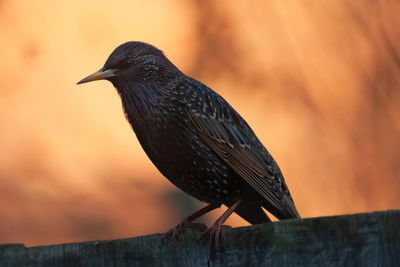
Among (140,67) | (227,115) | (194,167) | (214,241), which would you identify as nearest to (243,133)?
(227,115)

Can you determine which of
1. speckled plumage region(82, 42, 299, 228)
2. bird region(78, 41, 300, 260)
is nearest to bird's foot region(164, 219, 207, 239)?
bird region(78, 41, 300, 260)

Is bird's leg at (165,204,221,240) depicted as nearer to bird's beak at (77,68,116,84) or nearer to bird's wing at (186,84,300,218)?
bird's wing at (186,84,300,218)

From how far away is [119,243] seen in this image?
1.91 metres

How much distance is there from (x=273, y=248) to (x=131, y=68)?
1.52 m

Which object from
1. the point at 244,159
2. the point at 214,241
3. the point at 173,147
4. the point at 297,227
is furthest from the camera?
the point at 244,159

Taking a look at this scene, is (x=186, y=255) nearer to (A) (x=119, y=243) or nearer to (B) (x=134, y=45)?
(A) (x=119, y=243)

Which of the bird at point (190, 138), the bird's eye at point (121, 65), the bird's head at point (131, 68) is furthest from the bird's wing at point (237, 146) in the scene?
the bird's eye at point (121, 65)

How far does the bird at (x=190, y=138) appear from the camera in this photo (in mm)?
2934

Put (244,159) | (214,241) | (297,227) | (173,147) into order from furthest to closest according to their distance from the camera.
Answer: (244,159) < (173,147) < (214,241) < (297,227)

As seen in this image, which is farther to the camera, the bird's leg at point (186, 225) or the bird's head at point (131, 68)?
the bird's head at point (131, 68)

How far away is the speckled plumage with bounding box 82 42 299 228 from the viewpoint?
294 cm

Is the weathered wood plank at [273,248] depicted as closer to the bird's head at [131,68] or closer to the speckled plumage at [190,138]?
the speckled plumage at [190,138]

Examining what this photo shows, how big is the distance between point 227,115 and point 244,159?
0.92ft

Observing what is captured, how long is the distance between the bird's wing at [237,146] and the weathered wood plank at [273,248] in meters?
1.05
